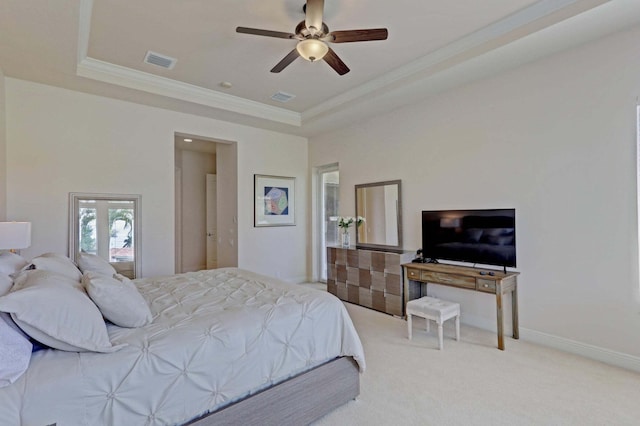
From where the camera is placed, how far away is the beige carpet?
6.75ft

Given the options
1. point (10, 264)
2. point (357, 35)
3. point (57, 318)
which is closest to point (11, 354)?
point (57, 318)

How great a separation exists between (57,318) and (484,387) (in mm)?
2770

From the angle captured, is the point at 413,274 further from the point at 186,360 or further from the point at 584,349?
the point at 186,360

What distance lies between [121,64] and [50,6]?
4.02 ft

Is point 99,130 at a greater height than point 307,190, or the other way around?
point 99,130

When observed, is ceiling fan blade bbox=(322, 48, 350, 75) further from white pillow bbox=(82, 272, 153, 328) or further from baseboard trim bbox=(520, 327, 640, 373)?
baseboard trim bbox=(520, 327, 640, 373)

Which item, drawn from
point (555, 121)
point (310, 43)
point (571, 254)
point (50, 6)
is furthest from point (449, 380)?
point (50, 6)

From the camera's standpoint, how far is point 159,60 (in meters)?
3.38

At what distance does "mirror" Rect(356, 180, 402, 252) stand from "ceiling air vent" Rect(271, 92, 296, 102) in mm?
1729

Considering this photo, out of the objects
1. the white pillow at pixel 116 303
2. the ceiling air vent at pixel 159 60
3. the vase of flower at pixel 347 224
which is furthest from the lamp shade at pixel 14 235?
the vase of flower at pixel 347 224

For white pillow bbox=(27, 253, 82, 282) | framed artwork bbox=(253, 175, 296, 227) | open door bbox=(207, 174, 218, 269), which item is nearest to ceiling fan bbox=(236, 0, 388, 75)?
white pillow bbox=(27, 253, 82, 282)

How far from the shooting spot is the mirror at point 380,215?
4.54 metres

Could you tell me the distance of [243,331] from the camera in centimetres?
177

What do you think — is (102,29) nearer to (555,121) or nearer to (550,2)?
(550,2)
